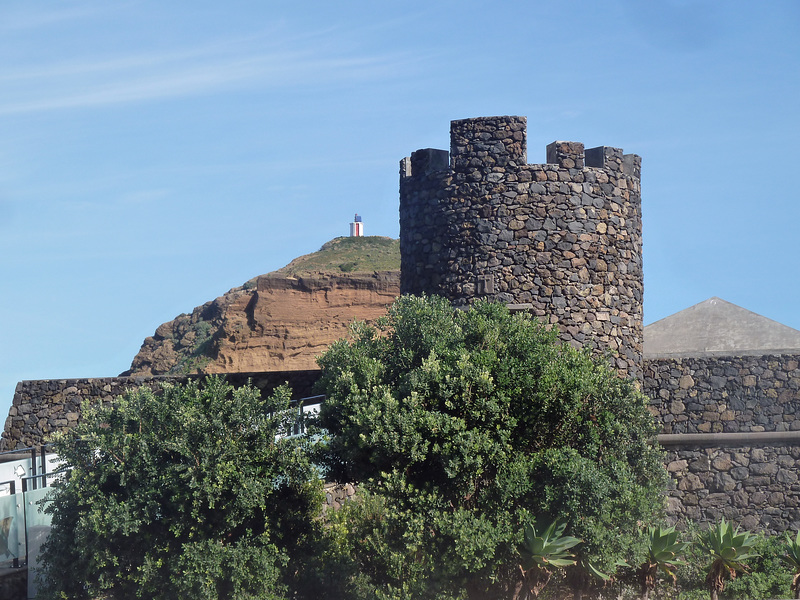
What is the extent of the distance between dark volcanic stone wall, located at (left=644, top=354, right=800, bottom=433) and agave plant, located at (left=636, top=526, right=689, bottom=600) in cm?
375

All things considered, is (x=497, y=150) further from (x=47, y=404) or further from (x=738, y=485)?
(x=47, y=404)

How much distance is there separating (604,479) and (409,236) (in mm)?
6039

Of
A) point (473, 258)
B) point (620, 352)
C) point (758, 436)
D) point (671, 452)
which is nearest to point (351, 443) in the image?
point (473, 258)

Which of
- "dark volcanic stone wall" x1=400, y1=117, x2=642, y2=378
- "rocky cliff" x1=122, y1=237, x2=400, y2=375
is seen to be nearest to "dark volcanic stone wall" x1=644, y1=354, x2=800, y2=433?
"dark volcanic stone wall" x1=400, y1=117, x2=642, y2=378

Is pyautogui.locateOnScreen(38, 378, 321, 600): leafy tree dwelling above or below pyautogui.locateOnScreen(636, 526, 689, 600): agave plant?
above

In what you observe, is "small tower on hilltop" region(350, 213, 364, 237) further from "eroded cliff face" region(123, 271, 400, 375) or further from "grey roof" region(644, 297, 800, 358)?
"grey roof" region(644, 297, 800, 358)

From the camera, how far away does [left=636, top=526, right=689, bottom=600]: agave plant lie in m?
12.1

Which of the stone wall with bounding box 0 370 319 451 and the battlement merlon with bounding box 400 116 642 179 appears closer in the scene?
the battlement merlon with bounding box 400 116 642 179

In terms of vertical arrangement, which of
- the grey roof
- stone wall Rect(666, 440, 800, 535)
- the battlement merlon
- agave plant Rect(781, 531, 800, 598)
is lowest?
agave plant Rect(781, 531, 800, 598)

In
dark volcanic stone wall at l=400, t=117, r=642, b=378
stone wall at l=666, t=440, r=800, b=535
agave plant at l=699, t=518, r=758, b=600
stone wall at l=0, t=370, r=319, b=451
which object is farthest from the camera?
stone wall at l=0, t=370, r=319, b=451

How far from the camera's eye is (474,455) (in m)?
10.7

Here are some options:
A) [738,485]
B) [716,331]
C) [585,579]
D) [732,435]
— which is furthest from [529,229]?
[716,331]

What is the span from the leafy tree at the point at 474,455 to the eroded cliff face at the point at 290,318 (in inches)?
1049

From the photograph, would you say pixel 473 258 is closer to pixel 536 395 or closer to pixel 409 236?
pixel 409 236
